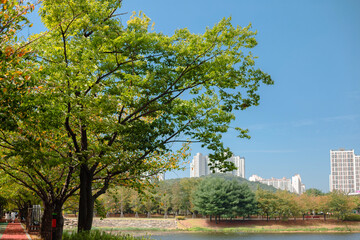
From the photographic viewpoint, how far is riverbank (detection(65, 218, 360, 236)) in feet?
198

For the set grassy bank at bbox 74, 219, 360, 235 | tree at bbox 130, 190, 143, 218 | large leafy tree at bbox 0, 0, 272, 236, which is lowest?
grassy bank at bbox 74, 219, 360, 235

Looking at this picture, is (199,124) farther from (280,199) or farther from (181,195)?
(181,195)

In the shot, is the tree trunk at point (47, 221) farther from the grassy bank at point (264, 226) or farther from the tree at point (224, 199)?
the tree at point (224, 199)

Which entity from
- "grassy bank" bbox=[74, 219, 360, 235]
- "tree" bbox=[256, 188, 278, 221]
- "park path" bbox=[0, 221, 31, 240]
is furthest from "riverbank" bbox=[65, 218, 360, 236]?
"park path" bbox=[0, 221, 31, 240]

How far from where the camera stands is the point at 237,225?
2564 inches

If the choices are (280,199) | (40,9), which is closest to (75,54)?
(40,9)

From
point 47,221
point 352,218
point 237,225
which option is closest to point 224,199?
point 237,225

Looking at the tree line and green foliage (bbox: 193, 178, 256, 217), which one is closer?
green foliage (bbox: 193, 178, 256, 217)

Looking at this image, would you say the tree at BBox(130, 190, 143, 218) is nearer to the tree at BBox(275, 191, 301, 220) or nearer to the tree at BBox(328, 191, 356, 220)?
the tree at BBox(275, 191, 301, 220)

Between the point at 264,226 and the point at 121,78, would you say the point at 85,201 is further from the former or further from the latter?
the point at 264,226

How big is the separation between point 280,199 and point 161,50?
204 feet

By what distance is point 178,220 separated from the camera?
226 feet

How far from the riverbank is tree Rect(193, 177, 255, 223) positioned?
231 cm

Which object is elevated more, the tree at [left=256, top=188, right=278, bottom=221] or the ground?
the tree at [left=256, top=188, right=278, bottom=221]
